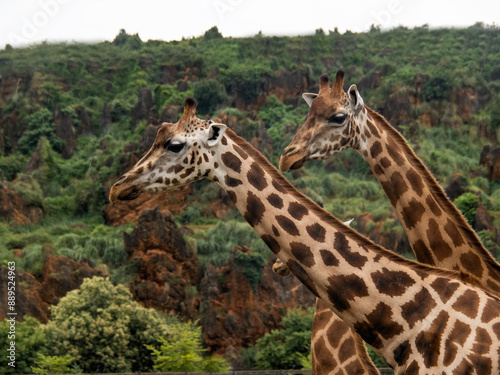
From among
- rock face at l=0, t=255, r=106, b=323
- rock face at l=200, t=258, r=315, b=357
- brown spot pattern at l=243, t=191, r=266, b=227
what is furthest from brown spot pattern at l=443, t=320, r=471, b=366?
rock face at l=0, t=255, r=106, b=323

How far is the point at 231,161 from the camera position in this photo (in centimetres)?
554

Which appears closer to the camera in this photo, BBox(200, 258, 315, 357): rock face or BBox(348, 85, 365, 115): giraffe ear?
BBox(348, 85, 365, 115): giraffe ear

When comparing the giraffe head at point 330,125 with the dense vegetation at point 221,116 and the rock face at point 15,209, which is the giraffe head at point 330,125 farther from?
the rock face at point 15,209

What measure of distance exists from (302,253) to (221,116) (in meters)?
49.9

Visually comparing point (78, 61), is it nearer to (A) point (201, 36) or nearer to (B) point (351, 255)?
(A) point (201, 36)

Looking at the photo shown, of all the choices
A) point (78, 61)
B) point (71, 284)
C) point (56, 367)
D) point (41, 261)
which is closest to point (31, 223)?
point (41, 261)

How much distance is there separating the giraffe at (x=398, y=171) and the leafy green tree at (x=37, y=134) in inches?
2246

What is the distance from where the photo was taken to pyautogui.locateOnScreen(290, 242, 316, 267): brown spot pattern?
520cm

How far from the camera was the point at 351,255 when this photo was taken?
5172 mm

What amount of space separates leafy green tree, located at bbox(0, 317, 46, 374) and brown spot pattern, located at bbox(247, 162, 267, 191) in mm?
17907

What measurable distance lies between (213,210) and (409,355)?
41.1 meters

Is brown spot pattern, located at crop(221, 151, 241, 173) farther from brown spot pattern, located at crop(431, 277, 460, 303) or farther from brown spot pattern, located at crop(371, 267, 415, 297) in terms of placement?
brown spot pattern, located at crop(431, 277, 460, 303)

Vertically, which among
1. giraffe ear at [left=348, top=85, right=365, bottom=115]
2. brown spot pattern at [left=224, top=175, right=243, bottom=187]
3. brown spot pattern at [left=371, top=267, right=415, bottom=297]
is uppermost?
giraffe ear at [left=348, top=85, right=365, bottom=115]

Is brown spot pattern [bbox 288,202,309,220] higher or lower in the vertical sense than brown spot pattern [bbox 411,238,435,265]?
higher
